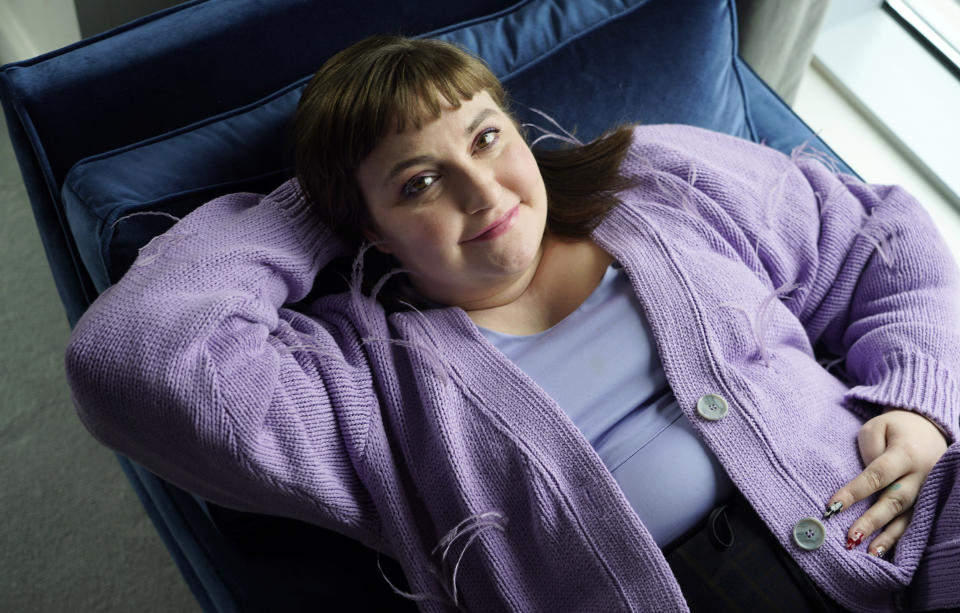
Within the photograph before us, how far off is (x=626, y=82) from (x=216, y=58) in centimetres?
68

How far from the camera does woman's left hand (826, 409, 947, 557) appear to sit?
1085 mm

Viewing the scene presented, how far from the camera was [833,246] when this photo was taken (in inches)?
53.3

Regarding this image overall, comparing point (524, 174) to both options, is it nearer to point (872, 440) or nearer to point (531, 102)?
point (531, 102)

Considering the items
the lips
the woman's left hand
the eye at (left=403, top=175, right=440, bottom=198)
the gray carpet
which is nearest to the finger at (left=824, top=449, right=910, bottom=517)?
the woman's left hand

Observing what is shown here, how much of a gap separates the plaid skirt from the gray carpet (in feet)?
3.26

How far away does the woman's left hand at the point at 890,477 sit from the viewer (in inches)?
42.7

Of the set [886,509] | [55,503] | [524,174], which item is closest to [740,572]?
[886,509]

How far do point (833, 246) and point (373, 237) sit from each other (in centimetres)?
71

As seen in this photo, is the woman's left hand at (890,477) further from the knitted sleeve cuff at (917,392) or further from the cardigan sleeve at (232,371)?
the cardigan sleeve at (232,371)

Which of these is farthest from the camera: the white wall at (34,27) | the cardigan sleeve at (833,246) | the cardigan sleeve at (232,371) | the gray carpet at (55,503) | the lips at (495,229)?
the white wall at (34,27)

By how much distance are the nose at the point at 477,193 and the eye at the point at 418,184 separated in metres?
0.04

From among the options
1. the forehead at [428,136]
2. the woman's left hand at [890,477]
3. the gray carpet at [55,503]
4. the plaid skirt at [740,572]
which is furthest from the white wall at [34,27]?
the woman's left hand at [890,477]

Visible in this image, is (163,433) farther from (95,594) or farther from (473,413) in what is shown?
(95,594)

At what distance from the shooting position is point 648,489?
1.11 m
